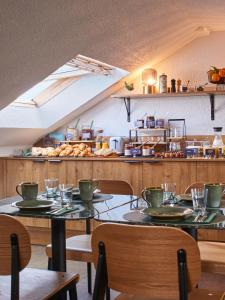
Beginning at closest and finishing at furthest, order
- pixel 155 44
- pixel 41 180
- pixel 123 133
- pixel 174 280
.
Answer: pixel 174 280
pixel 155 44
pixel 41 180
pixel 123 133

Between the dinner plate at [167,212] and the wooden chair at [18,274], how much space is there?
47 cm

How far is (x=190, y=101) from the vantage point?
16.2ft

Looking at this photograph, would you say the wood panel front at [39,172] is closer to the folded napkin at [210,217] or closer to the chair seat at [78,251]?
the chair seat at [78,251]

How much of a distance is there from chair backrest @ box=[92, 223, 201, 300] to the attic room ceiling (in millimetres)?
1450

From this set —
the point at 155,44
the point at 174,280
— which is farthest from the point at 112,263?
the point at 155,44

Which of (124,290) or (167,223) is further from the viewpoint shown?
(167,223)

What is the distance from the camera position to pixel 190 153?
14.6 ft

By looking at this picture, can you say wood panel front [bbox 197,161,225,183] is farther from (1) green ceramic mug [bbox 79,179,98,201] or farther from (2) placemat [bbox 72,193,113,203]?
(1) green ceramic mug [bbox 79,179,98,201]

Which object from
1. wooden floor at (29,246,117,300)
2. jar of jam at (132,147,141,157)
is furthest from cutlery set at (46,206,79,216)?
jar of jam at (132,147,141,157)

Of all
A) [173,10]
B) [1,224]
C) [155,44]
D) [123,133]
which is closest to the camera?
[1,224]

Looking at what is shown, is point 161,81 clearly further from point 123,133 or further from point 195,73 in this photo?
point 123,133

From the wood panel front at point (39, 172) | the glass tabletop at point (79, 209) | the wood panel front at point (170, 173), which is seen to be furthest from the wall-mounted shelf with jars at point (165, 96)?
the glass tabletop at point (79, 209)

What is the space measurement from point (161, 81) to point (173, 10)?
1.18 metres

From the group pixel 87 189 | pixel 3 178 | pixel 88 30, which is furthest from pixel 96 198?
pixel 3 178
